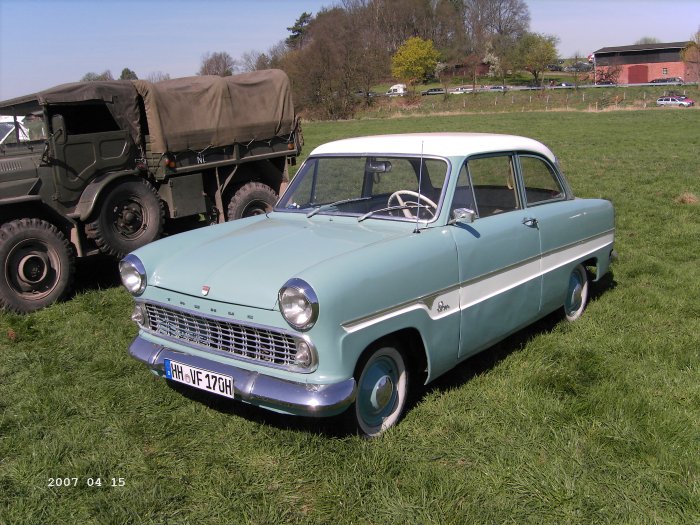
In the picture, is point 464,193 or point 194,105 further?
point 194,105

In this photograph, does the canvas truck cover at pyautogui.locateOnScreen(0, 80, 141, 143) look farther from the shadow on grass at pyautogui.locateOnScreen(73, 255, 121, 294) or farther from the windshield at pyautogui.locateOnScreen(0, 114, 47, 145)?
the shadow on grass at pyautogui.locateOnScreen(73, 255, 121, 294)

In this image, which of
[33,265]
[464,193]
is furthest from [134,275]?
[33,265]

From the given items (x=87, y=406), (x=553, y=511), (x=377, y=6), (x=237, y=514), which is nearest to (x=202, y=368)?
(x=237, y=514)

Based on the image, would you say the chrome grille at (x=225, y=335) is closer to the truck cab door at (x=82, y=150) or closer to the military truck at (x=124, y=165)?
the military truck at (x=124, y=165)

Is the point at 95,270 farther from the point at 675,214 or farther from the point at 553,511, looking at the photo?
the point at 675,214

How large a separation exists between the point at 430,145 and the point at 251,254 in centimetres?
150

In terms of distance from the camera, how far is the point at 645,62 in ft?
273

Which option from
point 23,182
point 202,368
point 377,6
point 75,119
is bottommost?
point 202,368

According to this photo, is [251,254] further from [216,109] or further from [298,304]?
[216,109]

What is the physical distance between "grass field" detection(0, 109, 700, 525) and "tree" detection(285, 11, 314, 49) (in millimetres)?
88613

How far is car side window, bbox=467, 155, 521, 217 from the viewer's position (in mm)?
4320

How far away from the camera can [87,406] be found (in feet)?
13.3

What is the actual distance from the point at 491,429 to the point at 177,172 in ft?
17.4
